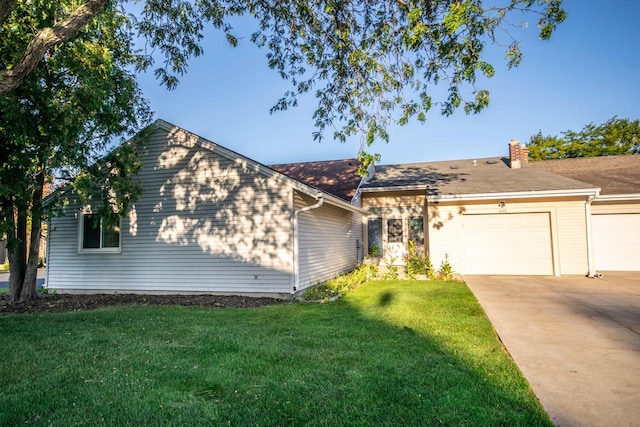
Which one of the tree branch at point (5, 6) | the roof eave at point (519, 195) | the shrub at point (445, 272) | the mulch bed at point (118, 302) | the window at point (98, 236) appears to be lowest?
the mulch bed at point (118, 302)

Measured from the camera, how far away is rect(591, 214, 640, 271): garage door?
Answer: 1241 centimetres

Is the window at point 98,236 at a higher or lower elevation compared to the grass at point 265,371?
higher

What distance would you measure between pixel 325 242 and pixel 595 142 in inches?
1046

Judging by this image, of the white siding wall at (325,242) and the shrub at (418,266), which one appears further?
the shrub at (418,266)

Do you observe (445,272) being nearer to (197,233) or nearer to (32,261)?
(197,233)

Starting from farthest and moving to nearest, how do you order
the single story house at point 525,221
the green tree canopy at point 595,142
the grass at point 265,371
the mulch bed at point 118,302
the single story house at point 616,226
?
the green tree canopy at point 595,142
the single story house at point 616,226
the single story house at point 525,221
the mulch bed at point 118,302
the grass at point 265,371

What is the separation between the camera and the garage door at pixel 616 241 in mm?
12414

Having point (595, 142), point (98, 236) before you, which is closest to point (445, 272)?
point (98, 236)

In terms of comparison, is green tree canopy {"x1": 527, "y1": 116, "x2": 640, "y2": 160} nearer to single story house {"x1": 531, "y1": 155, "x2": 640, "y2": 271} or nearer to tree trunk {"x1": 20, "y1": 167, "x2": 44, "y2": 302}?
single story house {"x1": 531, "y1": 155, "x2": 640, "y2": 271}

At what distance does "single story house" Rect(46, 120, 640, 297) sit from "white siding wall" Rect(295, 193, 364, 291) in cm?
5

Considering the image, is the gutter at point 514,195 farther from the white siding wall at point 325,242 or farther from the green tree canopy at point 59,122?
the green tree canopy at point 59,122

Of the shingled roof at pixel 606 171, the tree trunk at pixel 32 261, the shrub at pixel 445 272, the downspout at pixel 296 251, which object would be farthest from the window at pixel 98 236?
the shingled roof at pixel 606 171

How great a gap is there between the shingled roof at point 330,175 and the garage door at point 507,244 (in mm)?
4393

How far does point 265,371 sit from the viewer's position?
391 centimetres
